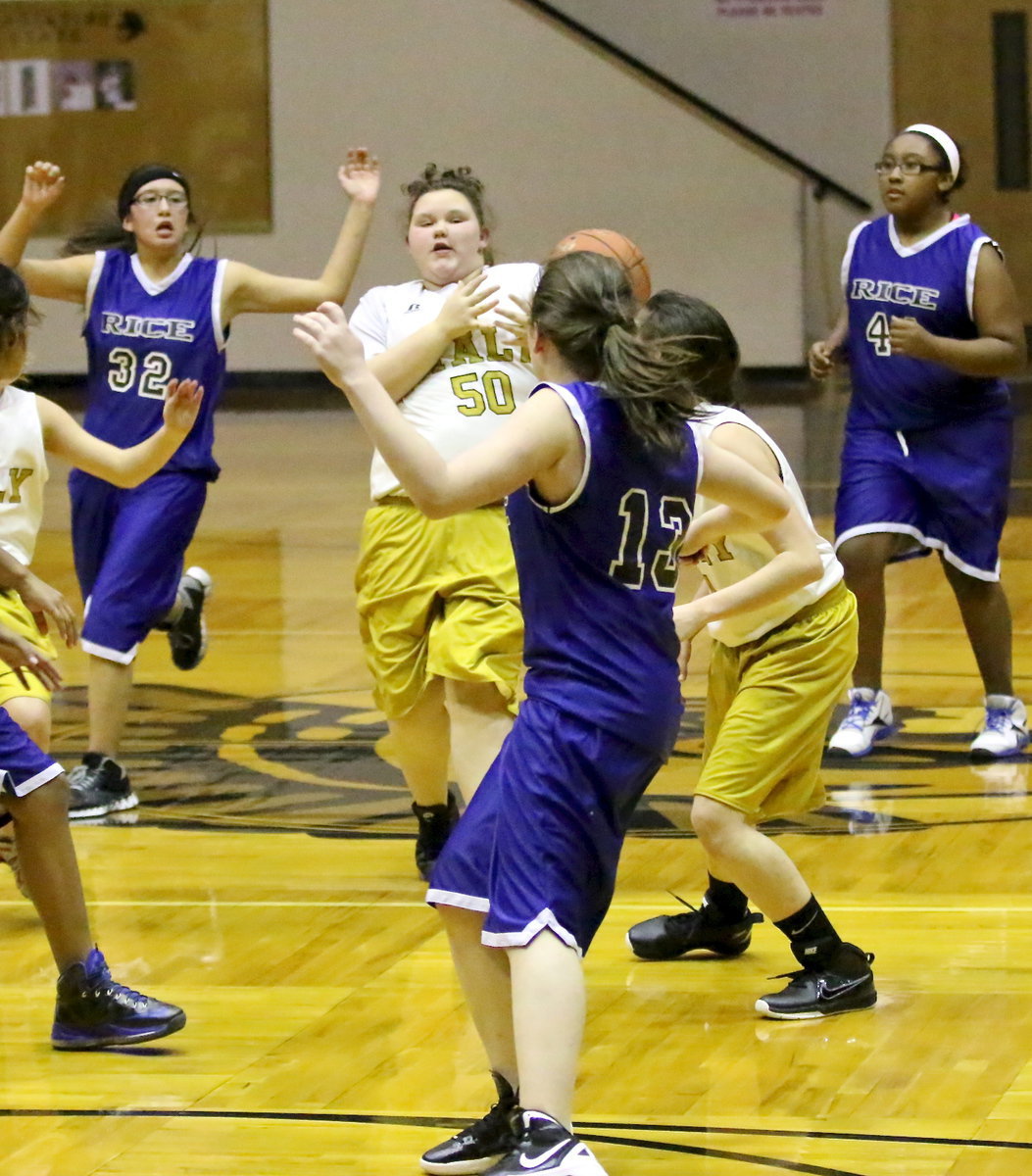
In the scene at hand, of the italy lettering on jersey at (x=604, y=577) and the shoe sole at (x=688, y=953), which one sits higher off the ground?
the italy lettering on jersey at (x=604, y=577)

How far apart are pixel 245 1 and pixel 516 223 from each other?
2780 mm

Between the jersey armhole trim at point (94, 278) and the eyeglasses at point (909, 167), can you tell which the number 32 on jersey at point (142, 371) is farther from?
the eyeglasses at point (909, 167)

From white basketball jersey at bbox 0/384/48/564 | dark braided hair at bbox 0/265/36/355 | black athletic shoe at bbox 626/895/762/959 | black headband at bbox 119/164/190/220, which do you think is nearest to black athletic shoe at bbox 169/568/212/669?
black headband at bbox 119/164/190/220

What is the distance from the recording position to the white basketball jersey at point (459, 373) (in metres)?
4.65

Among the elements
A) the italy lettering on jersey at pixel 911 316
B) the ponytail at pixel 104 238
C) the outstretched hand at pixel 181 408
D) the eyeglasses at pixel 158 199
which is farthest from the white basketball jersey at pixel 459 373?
the italy lettering on jersey at pixel 911 316

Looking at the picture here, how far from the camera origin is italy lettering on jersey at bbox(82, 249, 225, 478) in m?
5.98

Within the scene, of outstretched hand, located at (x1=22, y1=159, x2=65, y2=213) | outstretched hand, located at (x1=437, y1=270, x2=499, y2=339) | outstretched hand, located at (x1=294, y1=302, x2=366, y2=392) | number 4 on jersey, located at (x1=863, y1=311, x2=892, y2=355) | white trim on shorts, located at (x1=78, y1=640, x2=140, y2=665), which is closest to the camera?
outstretched hand, located at (x1=294, y1=302, x2=366, y2=392)

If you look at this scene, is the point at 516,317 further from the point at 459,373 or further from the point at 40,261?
the point at 40,261

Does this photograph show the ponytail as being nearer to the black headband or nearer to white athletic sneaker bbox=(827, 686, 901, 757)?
the black headband

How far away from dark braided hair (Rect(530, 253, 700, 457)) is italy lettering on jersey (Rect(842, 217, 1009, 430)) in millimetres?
3047

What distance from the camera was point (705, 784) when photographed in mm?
3896

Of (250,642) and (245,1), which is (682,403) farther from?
(245,1)

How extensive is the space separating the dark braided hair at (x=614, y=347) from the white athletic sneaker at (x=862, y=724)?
3.09 metres

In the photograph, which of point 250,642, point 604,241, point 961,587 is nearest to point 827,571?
point 604,241
